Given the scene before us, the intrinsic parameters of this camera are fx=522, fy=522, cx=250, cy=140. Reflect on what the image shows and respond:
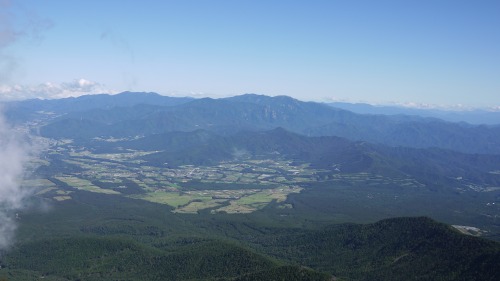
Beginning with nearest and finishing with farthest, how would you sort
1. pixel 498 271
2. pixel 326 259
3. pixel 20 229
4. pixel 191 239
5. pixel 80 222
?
pixel 498 271 → pixel 326 259 → pixel 191 239 → pixel 20 229 → pixel 80 222

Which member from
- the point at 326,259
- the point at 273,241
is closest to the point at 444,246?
the point at 326,259

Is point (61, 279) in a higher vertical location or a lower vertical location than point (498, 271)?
lower

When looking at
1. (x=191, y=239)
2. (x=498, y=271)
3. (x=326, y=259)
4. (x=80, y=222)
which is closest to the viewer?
(x=498, y=271)

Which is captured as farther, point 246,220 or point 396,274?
point 246,220

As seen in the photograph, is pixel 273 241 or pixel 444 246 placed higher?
pixel 444 246

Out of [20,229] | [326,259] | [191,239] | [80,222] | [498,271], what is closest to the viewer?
[498,271]

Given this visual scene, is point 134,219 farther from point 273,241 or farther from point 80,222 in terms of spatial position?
point 273,241

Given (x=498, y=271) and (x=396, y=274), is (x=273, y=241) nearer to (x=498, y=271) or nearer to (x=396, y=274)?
(x=396, y=274)

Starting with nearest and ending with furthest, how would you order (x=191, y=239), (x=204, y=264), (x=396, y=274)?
1. (x=396, y=274)
2. (x=204, y=264)
3. (x=191, y=239)

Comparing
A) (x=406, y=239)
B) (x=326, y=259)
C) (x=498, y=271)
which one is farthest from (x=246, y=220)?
(x=498, y=271)
